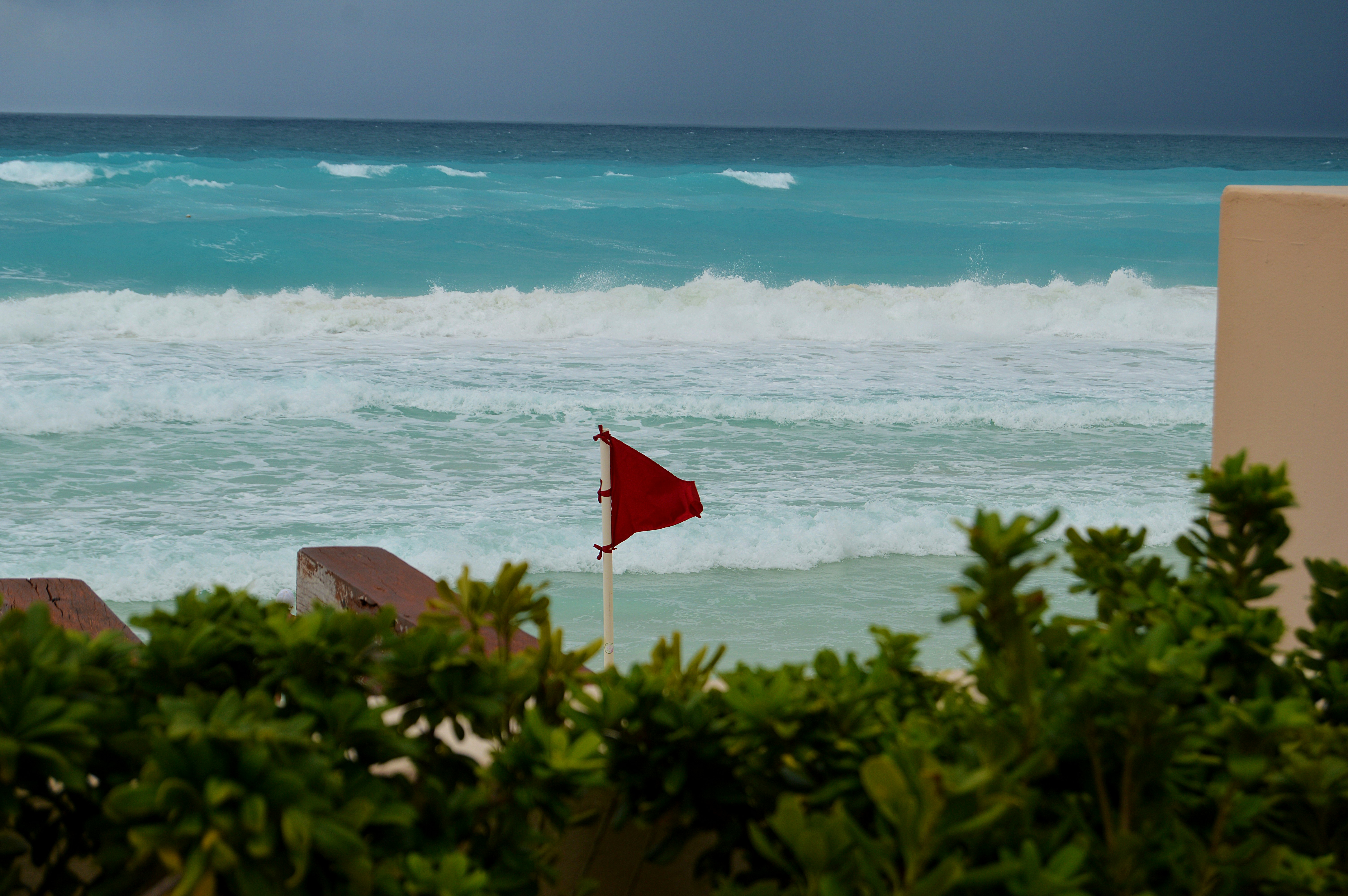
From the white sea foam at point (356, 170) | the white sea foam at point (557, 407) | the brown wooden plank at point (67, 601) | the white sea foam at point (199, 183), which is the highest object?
the white sea foam at point (356, 170)

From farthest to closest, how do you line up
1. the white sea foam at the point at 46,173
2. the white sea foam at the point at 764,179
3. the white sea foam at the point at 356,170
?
the white sea foam at the point at 764,179
the white sea foam at the point at 356,170
the white sea foam at the point at 46,173

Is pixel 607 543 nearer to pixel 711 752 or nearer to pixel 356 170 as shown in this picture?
pixel 711 752

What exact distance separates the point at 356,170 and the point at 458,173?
3.05 metres

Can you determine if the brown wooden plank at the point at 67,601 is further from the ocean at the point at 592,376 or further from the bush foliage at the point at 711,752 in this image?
the ocean at the point at 592,376

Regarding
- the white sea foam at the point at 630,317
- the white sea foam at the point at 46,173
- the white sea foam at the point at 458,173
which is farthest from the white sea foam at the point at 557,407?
the white sea foam at the point at 458,173

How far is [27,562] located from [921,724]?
699 cm

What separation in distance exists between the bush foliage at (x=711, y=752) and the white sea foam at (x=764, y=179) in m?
34.5

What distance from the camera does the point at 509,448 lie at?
9492mm

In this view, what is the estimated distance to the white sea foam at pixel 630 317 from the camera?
16.2 metres

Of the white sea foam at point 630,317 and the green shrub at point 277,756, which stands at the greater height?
the white sea foam at point 630,317

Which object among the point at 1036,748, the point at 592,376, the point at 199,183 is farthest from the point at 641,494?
the point at 199,183

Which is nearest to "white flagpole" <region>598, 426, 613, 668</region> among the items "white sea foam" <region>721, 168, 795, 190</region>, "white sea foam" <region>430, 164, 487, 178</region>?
"white sea foam" <region>721, 168, 795, 190</region>

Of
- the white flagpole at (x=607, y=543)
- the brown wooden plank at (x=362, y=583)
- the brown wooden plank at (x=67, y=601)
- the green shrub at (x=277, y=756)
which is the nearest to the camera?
the green shrub at (x=277, y=756)

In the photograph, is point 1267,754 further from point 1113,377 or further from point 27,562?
point 1113,377
